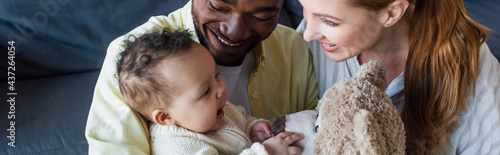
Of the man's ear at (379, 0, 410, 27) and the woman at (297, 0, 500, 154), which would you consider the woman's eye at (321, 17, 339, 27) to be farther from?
the man's ear at (379, 0, 410, 27)

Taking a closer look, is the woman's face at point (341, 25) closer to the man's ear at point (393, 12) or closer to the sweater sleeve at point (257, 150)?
the man's ear at point (393, 12)

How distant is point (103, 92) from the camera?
109cm

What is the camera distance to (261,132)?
3.61 ft

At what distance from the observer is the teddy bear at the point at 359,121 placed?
733 mm

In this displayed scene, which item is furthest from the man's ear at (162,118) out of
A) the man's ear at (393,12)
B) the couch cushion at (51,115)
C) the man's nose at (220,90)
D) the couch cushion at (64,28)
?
the couch cushion at (64,28)

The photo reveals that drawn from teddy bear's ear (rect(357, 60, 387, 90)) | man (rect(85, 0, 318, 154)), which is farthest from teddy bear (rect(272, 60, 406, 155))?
man (rect(85, 0, 318, 154))

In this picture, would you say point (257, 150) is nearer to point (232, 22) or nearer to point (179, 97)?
point (179, 97)

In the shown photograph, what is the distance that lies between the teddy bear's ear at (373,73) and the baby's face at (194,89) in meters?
0.34

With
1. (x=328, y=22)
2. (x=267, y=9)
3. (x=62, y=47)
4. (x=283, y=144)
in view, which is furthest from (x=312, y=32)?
(x=62, y=47)

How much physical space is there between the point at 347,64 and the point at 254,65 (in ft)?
0.93

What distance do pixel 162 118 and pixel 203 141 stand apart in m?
0.11

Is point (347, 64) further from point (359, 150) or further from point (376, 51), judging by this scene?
point (359, 150)

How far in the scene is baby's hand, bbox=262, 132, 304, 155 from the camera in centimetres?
92

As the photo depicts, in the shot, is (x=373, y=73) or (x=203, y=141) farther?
(x=203, y=141)
